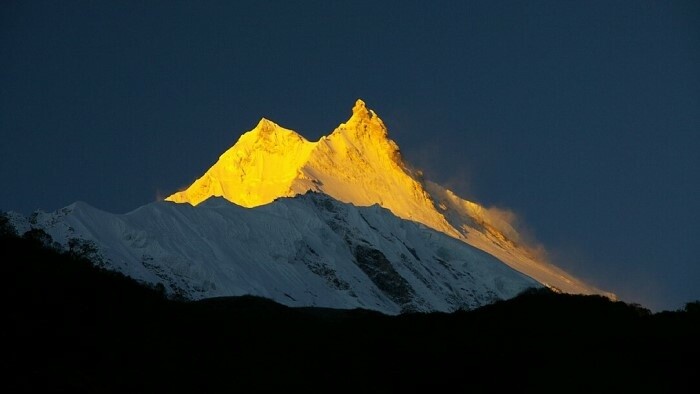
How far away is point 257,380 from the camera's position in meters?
47.4

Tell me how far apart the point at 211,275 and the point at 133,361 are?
472 feet

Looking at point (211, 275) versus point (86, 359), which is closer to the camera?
point (86, 359)

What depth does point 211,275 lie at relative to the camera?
620 feet

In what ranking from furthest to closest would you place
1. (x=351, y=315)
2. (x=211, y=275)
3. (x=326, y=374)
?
(x=211, y=275) < (x=351, y=315) < (x=326, y=374)

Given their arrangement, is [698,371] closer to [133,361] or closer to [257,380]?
[257,380]

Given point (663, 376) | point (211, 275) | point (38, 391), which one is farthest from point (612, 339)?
point (211, 275)

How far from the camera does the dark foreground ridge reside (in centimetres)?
4500

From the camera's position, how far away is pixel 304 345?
5334 cm

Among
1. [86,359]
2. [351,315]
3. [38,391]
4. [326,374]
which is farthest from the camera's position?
[351,315]

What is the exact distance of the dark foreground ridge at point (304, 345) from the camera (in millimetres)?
45000

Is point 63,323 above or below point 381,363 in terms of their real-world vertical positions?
below

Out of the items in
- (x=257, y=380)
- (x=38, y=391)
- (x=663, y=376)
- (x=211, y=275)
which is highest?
(x=211, y=275)

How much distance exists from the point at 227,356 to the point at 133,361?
16.5ft

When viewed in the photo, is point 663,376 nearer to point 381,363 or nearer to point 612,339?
point 612,339
